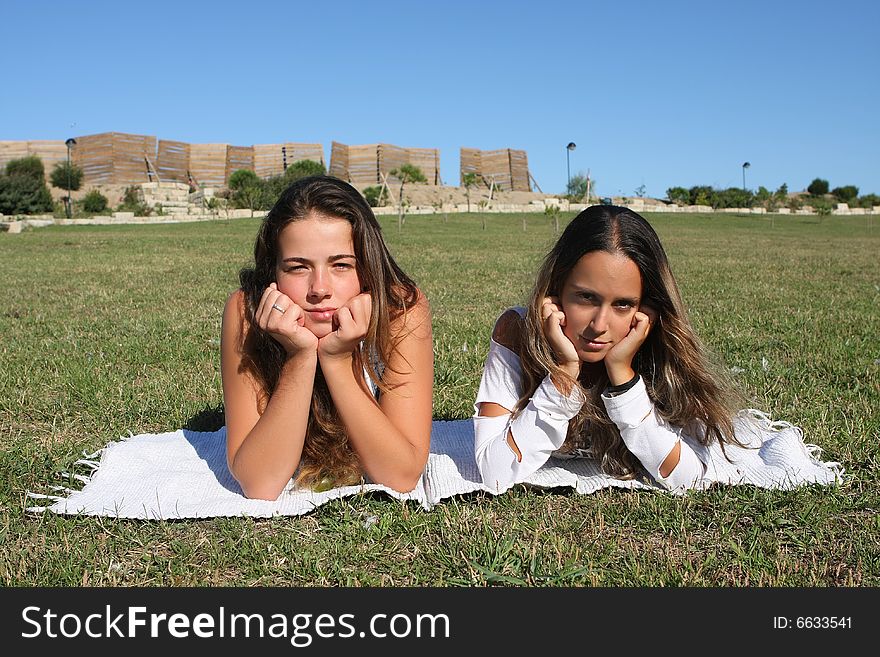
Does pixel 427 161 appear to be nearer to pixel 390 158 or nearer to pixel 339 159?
pixel 390 158

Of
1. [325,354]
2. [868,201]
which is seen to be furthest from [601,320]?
[868,201]

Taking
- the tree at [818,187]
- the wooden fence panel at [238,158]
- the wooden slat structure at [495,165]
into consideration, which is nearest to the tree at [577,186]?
the wooden slat structure at [495,165]

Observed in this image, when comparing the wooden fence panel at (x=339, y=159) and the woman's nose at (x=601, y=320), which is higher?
the wooden fence panel at (x=339, y=159)

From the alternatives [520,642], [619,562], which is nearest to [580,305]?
[619,562]

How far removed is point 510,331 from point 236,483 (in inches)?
52.7

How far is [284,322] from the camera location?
2752mm

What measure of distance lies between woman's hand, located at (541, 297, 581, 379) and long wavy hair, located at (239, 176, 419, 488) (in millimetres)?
550

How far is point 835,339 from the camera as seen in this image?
6.27m

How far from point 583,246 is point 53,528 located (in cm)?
225

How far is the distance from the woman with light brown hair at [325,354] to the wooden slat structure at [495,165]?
1872 inches

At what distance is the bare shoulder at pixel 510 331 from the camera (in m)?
3.26

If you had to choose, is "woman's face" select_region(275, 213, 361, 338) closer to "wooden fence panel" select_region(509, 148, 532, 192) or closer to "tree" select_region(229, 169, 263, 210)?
"tree" select_region(229, 169, 263, 210)

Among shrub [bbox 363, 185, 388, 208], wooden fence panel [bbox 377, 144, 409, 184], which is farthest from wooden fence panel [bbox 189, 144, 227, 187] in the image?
shrub [bbox 363, 185, 388, 208]

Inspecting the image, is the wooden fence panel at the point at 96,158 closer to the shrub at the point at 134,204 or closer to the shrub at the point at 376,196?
the shrub at the point at 134,204
